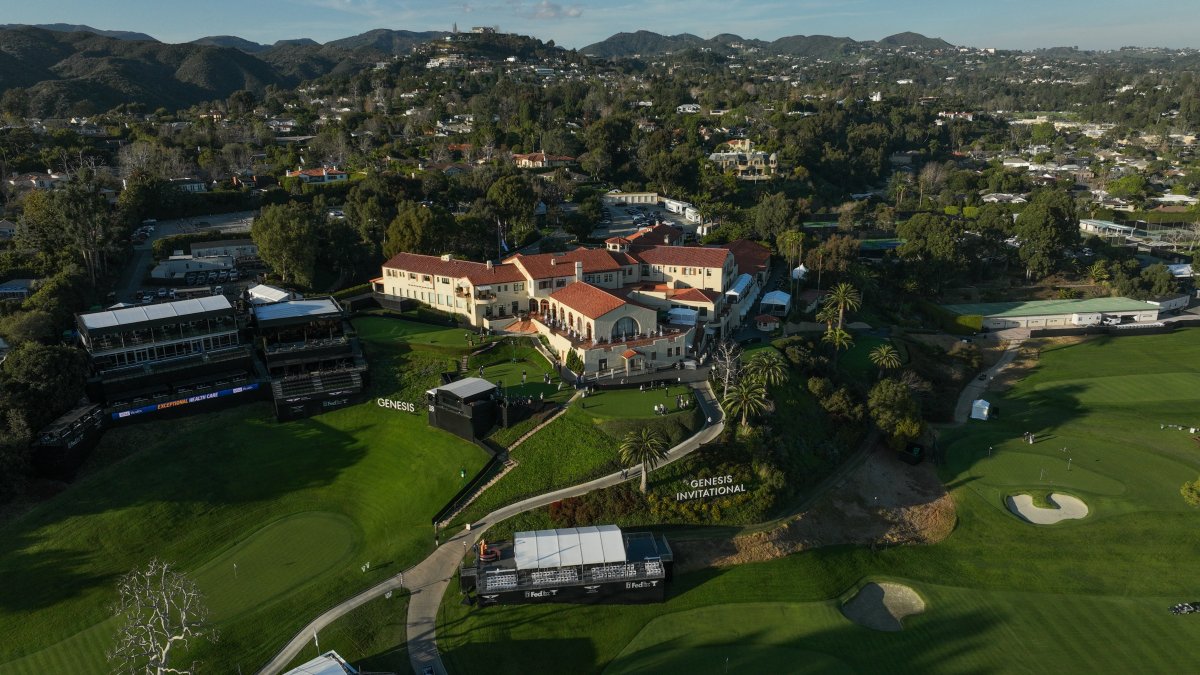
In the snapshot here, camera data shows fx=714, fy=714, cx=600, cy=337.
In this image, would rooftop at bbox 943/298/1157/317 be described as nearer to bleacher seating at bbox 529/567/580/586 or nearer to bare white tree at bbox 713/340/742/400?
bare white tree at bbox 713/340/742/400

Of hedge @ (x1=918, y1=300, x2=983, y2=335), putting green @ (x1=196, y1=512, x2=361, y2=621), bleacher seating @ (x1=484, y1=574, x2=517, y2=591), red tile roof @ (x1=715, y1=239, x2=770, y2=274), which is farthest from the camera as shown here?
hedge @ (x1=918, y1=300, x2=983, y2=335)

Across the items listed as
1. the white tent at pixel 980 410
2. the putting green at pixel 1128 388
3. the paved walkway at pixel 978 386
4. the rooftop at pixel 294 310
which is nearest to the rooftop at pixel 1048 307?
the paved walkway at pixel 978 386

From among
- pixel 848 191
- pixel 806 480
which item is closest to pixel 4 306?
pixel 806 480

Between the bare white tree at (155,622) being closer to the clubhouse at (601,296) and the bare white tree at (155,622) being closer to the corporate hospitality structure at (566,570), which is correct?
the corporate hospitality structure at (566,570)

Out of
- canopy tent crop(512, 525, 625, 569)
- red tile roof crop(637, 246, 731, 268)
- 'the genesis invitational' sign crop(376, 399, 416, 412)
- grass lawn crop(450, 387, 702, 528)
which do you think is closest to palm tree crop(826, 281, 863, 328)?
red tile roof crop(637, 246, 731, 268)

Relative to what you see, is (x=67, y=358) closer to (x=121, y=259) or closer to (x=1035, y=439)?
(x=121, y=259)

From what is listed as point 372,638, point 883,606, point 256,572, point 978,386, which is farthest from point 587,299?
point 978,386

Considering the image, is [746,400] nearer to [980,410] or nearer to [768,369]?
[768,369]
